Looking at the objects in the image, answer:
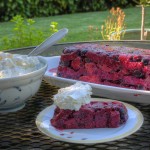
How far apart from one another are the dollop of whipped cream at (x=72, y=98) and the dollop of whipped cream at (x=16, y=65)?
0.54 feet

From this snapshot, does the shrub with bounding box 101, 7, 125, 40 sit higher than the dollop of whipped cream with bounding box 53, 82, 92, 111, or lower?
lower

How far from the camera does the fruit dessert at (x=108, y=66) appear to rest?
1.35 metres

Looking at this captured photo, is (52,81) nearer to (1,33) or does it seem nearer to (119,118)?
(119,118)

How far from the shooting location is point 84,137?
1.02 m

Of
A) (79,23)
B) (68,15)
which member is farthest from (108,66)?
(68,15)

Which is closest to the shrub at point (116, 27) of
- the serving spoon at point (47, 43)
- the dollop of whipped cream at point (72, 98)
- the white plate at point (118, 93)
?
the serving spoon at point (47, 43)

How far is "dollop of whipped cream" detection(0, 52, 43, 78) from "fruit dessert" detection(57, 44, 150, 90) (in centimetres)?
23

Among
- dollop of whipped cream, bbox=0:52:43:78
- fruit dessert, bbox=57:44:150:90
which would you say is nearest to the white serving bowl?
dollop of whipped cream, bbox=0:52:43:78

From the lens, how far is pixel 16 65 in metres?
1.21

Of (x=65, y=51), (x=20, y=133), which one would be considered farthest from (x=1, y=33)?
(x=20, y=133)

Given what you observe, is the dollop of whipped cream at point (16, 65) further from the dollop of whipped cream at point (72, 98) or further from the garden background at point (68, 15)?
the garden background at point (68, 15)

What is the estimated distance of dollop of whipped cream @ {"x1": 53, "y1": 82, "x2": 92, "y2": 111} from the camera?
1.06 metres

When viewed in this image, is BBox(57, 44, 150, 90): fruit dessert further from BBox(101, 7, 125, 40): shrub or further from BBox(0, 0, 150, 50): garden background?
BBox(0, 0, 150, 50): garden background

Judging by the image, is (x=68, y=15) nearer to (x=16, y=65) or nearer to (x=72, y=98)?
(x=16, y=65)
